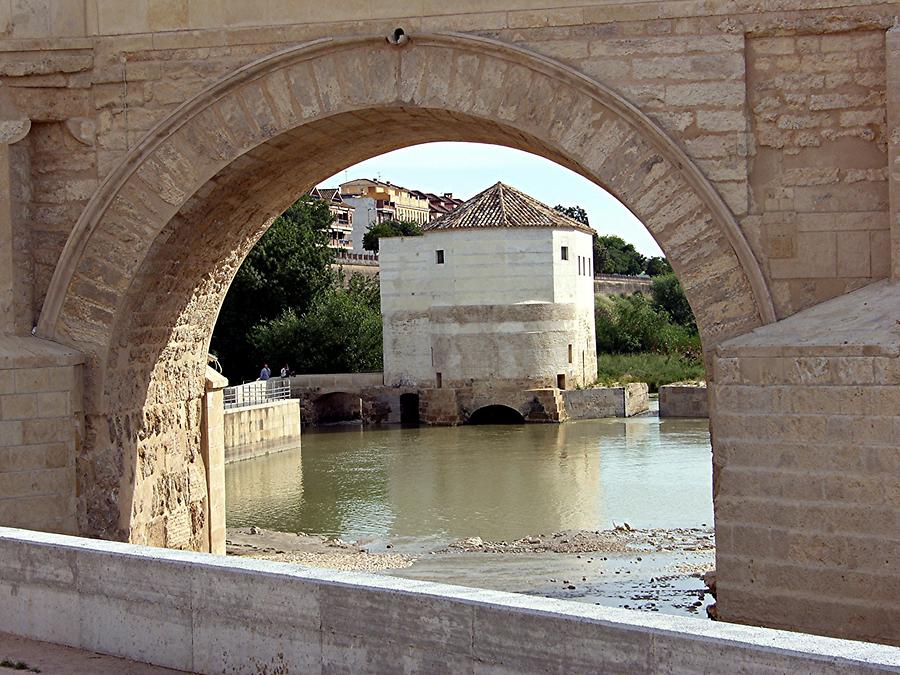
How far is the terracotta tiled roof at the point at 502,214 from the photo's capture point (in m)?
29.6

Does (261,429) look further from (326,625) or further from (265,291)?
(326,625)

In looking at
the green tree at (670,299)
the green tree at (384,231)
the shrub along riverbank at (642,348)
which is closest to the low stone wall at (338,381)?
the shrub along riverbank at (642,348)

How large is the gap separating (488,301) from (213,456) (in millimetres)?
20325

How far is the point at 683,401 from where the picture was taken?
88.9ft

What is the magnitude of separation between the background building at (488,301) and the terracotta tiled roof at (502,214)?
30 mm

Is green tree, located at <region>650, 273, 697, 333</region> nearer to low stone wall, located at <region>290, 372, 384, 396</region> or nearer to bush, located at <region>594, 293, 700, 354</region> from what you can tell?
bush, located at <region>594, 293, 700, 354</region>

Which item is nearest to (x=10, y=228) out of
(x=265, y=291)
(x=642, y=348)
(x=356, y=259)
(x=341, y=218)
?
(x=265, y=291)

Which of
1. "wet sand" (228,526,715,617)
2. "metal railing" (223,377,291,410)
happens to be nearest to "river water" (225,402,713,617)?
"wet sand" (228,526,715,617)

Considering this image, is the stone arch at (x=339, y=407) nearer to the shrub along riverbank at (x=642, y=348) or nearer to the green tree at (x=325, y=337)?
the green tree at (x=325, y=337)

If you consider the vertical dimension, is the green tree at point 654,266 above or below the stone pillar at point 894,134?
above

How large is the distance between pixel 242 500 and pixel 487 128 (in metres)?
10.4

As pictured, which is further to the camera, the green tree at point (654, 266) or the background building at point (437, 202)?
the background building at point (437, 202)

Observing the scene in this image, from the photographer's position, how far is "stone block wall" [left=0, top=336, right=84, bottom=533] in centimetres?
684

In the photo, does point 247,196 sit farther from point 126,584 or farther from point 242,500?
point 242,500
